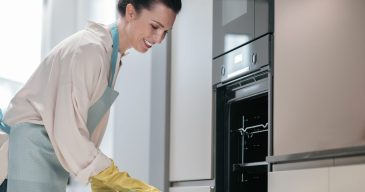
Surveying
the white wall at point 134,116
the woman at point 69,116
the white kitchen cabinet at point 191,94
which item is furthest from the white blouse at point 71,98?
the white wall at point 134,116

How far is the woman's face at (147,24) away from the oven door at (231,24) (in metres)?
0.50

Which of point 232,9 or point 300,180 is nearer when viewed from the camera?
point 300,180

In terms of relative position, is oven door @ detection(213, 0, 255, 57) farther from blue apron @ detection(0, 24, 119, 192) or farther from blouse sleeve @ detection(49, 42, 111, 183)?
blue apron @ detection(0, 24, 119, 192)

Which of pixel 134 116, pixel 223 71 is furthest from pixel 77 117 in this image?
pixel 134 116

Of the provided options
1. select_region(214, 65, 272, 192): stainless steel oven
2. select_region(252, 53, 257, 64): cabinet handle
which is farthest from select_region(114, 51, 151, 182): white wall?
select_region(252, 53, 257, 64): cabinet handle

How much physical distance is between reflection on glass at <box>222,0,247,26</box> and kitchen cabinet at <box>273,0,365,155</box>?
33 centimetres

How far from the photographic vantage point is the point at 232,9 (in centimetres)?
232

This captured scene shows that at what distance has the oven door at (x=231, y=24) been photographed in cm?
216

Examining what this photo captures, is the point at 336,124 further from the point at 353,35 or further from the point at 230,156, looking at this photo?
the point at 230,156

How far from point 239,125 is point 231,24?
0.43 meters

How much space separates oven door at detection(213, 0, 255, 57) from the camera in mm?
2164

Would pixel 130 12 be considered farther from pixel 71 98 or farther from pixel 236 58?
pixel 236 58

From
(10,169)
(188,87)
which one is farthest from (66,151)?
(188,87)

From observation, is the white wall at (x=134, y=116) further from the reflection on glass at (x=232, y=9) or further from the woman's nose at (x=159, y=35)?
the woman's nose at (x=159, y=35)
